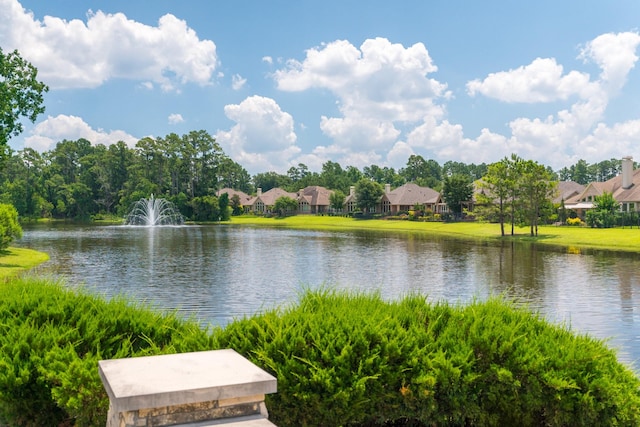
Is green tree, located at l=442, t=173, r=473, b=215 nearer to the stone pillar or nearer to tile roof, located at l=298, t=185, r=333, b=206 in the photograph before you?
tile roof, located at l=298, t=185, r=333, b=206

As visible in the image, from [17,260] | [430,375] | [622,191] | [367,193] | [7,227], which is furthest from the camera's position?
[367,193]

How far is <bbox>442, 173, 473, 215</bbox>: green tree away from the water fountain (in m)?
39.9

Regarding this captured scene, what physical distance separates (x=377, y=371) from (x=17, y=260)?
27083mm

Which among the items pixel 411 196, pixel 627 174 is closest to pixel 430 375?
pixel 627 174

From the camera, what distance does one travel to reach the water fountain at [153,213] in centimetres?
8856

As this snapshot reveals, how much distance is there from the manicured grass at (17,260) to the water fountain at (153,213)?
184 ft

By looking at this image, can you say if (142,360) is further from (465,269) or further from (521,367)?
(465,269)

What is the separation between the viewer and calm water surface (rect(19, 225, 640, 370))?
55.9 ft

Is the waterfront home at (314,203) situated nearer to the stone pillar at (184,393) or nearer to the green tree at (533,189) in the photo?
the green tree at (533,189)

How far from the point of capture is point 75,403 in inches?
208

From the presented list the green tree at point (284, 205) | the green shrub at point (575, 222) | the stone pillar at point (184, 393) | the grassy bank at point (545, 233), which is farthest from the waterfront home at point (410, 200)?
the stone pillar at point (184, 393)

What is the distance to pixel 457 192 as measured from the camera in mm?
81312

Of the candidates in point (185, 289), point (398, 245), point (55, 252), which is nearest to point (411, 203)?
point (398, 245)

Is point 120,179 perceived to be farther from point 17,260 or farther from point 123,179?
point 17,260
